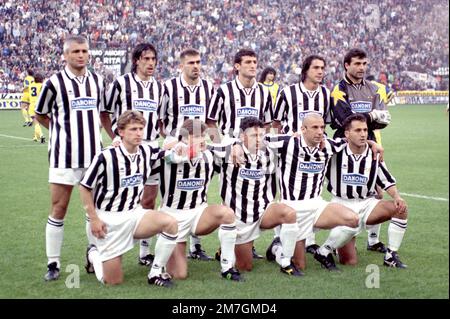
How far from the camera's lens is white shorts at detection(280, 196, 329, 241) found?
479 centimetres

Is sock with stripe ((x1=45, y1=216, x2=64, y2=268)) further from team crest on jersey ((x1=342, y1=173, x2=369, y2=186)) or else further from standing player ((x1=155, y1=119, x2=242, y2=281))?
team crest on jersey ((x1=342, y1=173, x2=369, y2=186))

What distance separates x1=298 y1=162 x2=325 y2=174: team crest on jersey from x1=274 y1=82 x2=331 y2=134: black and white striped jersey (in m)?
0.58

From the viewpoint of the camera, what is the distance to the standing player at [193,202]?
14.6 feet

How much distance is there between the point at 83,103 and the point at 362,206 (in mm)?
2122

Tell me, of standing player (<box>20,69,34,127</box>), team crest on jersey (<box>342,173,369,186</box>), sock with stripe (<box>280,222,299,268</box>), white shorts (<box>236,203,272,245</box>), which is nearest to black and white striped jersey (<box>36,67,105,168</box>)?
white shorts (<box>236,203,272,245</box>)

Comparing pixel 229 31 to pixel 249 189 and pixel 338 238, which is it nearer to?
pixel 249 189

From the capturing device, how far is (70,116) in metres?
4.49

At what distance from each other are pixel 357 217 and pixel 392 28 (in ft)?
46.5

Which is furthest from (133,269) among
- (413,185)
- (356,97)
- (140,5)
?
(140,5)

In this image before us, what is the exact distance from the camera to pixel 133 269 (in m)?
4.68

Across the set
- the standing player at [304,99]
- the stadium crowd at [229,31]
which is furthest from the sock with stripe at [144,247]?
the stadium crowd at [229,31]

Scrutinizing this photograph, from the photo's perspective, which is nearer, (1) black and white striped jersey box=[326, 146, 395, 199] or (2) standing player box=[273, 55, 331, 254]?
(1) black and white striped jersey box=[326, 146, 395, 199]
